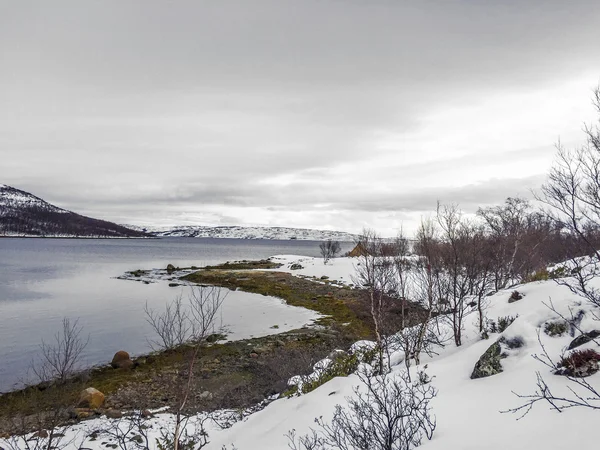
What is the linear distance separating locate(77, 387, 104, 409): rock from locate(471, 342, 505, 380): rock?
12.8m

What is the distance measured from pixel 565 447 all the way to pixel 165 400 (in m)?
13.1

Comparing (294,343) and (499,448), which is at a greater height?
Result: (499,448)

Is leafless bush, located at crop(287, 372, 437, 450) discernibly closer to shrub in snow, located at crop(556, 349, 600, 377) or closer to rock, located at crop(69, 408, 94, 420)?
shrub in snow, located at crop(556, 349, 600, 377)

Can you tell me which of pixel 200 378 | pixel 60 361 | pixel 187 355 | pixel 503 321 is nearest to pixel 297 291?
pixel 187 355

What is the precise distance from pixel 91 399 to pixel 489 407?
13182 mm

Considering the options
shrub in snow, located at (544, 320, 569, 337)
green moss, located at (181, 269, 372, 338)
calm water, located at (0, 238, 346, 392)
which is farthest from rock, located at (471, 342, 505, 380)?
calm water, located at (0, 238, 346, 392)

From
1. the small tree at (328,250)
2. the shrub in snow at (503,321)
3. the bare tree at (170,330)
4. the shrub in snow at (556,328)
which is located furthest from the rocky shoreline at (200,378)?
the small tree at (328,250)

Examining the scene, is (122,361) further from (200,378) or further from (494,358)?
(494,358)

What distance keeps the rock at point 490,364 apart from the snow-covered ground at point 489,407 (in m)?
0.17

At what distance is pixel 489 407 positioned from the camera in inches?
258

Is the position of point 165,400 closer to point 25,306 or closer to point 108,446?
point 108,446

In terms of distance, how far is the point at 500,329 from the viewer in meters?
11.2

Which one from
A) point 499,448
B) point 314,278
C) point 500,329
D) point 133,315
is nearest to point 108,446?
point 499,448

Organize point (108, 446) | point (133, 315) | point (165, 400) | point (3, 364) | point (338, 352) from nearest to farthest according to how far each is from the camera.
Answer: point (108, 446), point (165, 400), point (338, 352), point (3, 364), point (133, 315)
